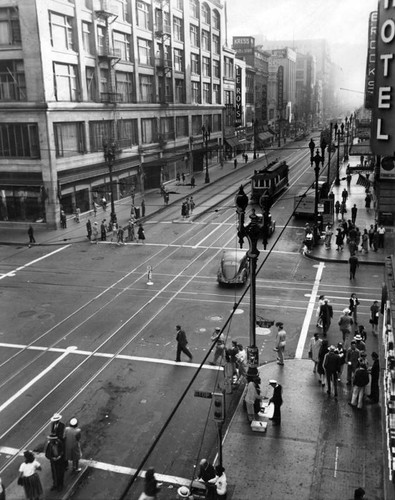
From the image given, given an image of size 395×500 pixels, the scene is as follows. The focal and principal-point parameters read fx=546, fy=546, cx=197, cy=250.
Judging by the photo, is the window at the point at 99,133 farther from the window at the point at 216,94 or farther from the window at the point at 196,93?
the window at the point at 216,94

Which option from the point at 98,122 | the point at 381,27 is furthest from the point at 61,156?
the point at 381,27

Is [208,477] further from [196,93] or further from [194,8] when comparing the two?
[196,93]

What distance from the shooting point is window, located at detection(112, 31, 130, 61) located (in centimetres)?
5212

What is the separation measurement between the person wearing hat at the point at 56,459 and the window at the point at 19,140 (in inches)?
1298

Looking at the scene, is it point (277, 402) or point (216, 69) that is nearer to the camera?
point (277, 402)

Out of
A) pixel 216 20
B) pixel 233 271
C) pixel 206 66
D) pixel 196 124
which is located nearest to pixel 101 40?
pixel 196 124

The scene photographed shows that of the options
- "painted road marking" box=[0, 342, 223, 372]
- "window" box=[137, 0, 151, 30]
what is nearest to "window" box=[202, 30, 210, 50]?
"window" box=[137, 0, 151, 30]

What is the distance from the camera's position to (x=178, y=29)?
68125 millimetres

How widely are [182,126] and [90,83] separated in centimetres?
2524

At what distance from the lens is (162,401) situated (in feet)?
50.4

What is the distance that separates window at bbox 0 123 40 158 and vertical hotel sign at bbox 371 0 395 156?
34.7m

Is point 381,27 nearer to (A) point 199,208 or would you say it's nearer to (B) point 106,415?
(B) point 106,415

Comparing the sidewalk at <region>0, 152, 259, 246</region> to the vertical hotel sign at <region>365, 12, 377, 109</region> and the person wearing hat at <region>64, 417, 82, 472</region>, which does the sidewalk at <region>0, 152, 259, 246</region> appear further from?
the person wearing hat at <region>64, 417, 82, 472</region>

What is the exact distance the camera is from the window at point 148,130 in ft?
196
